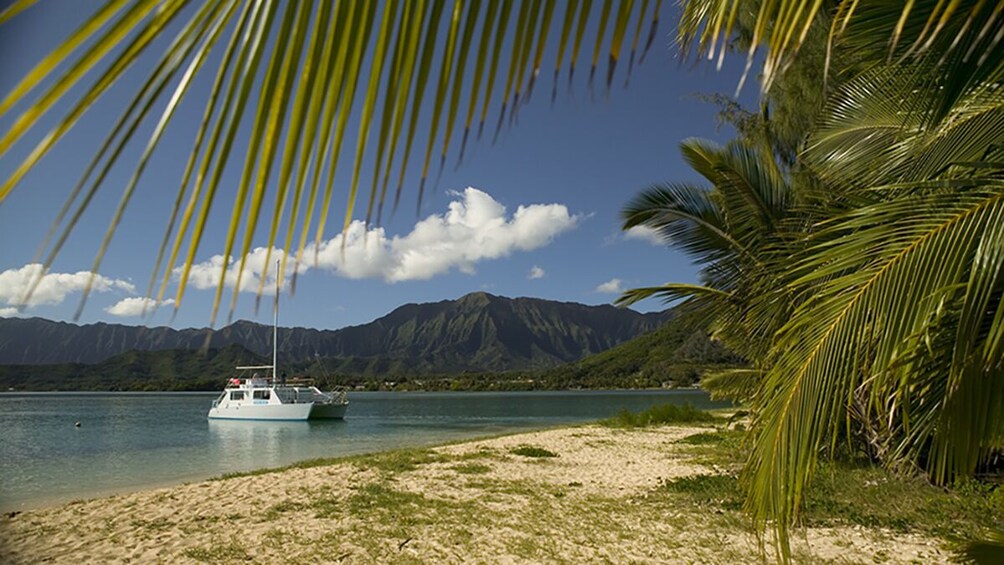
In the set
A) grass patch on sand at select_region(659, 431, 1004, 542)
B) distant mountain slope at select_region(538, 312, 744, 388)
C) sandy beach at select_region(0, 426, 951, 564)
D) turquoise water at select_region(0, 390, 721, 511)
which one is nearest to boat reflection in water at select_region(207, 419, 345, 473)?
turquoise water at select_region(0, 390, 721, 511)

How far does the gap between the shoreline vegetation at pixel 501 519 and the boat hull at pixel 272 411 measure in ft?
70.0

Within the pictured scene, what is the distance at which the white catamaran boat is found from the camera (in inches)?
1255

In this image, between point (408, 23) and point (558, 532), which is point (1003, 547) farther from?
point (558, 532)

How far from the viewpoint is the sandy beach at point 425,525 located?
5508mm

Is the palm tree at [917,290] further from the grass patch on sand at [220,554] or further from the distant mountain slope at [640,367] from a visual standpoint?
the distant mountain slope at [640,367]

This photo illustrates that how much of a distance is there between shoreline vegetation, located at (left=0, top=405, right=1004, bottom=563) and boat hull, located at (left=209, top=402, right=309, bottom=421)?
70.0 ft

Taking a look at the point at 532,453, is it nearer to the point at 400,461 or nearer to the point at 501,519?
the point at 400,461

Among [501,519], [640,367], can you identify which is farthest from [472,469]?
[640,367]

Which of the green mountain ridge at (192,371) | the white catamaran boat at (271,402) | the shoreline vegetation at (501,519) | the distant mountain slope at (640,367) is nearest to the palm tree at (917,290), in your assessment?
the shoreline vegetation at (501,519)

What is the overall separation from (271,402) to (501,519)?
92.7 feet

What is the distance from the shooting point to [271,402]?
106 ft

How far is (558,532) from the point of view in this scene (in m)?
6.27

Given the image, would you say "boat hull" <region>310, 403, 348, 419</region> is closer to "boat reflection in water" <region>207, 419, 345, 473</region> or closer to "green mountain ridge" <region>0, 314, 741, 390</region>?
"boat reflection in water" <region>207, 419, 345, 473</region>

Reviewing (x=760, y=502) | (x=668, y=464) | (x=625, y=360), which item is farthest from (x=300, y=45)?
(x=625, y=360)
